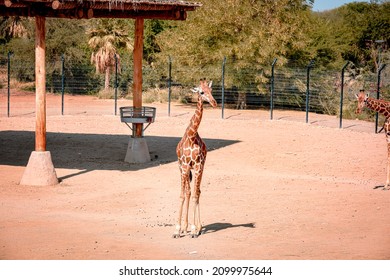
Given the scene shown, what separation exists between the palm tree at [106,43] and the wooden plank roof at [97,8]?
21.4 meters

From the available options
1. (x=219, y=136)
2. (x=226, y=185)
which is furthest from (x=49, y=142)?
(x=226, y=185)

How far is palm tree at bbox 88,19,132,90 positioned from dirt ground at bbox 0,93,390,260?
13346 mm

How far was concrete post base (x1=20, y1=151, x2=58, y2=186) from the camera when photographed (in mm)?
16469

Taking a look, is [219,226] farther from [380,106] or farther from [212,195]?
[380,106]

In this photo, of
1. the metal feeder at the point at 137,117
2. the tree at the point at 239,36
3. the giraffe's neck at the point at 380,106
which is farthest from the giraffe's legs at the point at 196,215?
the tree at the point at 239,36

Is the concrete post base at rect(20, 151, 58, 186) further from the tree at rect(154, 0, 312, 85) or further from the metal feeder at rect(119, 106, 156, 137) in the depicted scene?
the tree at rect(154, 0, 312, 85)

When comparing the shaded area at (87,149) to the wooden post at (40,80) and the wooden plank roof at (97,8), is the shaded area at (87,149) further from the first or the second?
the wooden plank roof at (97,8)

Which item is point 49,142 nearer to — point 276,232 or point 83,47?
point 276,232

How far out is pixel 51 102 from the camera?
123 feet

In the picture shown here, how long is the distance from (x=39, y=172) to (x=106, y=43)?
2549cm

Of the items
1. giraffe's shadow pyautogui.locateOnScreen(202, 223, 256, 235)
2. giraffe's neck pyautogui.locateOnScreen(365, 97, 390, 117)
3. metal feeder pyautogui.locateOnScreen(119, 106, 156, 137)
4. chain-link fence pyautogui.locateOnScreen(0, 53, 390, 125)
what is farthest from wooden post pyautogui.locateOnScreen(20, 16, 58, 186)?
chain-link fence pyautogui.locateOnScreen(0, 53, 390, 125)

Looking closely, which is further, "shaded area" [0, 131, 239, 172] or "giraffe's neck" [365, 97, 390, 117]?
"shaded area" [0, 131, 239, 172]

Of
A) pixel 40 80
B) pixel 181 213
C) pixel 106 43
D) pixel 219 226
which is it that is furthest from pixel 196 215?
pixel 106 43

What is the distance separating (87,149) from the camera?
21.6m
